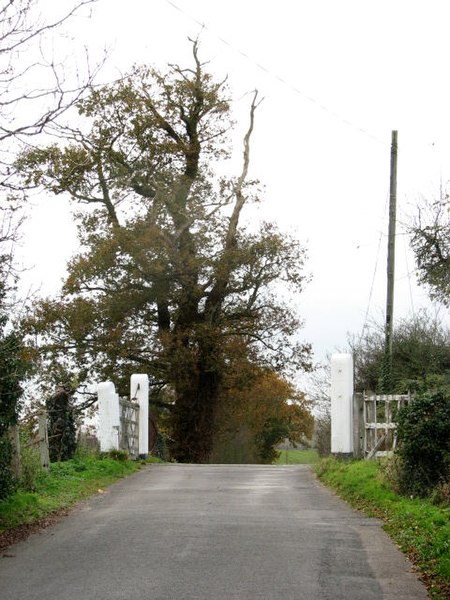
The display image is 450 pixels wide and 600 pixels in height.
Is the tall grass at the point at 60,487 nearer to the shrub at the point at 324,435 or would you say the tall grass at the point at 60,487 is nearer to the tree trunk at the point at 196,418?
the tree trunk at the point at 196,418

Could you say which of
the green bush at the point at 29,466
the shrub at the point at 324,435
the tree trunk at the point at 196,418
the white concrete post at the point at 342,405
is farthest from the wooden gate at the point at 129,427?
the shrub at the point at 324,435

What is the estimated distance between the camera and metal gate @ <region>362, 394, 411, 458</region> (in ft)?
59.4

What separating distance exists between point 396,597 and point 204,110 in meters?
32.2

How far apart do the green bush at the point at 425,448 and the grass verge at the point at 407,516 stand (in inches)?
14.0

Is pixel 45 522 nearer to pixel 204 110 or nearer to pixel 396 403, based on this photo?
pixel 396 403

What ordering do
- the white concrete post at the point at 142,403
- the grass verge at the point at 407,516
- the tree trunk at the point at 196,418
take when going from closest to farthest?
the grass verge at the point at 407,516, the white concrete post at the point at 142,403, the tree trunk at the point at 196,418

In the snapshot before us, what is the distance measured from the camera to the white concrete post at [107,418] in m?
21.0

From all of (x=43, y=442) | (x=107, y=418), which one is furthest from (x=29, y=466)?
(x=107, y=418)

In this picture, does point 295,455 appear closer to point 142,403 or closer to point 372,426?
point 142,403

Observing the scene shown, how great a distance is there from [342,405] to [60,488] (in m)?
6.65

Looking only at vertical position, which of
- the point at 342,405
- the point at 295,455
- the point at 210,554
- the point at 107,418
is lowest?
the point at 295,455

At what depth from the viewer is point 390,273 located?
26.4 m

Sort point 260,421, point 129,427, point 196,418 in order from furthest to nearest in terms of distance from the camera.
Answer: point 260,421, point 196,418, point 129,427

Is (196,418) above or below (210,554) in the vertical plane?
above
